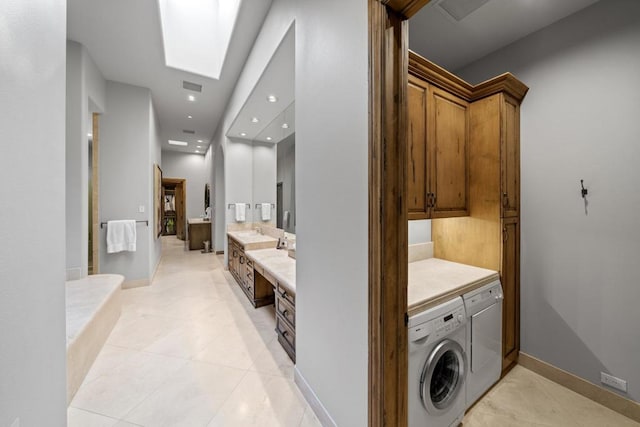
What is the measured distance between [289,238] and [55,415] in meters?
2.40

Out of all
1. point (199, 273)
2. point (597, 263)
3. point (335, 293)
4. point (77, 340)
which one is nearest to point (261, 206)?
point (199, 273)

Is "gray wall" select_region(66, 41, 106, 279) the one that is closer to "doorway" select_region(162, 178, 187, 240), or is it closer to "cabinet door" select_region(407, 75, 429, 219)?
"cabinet door" select_region(407, 75, 429, 219)

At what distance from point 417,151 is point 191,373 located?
239cm

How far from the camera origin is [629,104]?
1553 millimetres

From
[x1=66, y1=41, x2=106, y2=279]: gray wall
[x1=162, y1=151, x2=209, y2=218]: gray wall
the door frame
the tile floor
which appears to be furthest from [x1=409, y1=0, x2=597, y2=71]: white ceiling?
[x1=162, y1=151, x2=209, y2=218]: gray wall

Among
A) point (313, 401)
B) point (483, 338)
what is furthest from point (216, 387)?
point (483, 338)

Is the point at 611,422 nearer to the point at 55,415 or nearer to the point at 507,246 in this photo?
the point at 507,246

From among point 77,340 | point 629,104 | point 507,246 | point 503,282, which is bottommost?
point 77,340

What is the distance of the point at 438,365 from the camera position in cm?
139

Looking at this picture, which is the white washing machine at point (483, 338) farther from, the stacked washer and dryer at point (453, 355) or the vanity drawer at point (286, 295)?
the vanity drawer at point (286, 295)

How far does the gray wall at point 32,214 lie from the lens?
2.35 ft

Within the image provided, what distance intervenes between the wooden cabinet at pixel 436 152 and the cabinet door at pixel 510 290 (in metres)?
0.40

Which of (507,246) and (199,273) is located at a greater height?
(507,246)

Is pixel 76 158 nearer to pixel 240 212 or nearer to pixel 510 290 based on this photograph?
pixel 240 212
